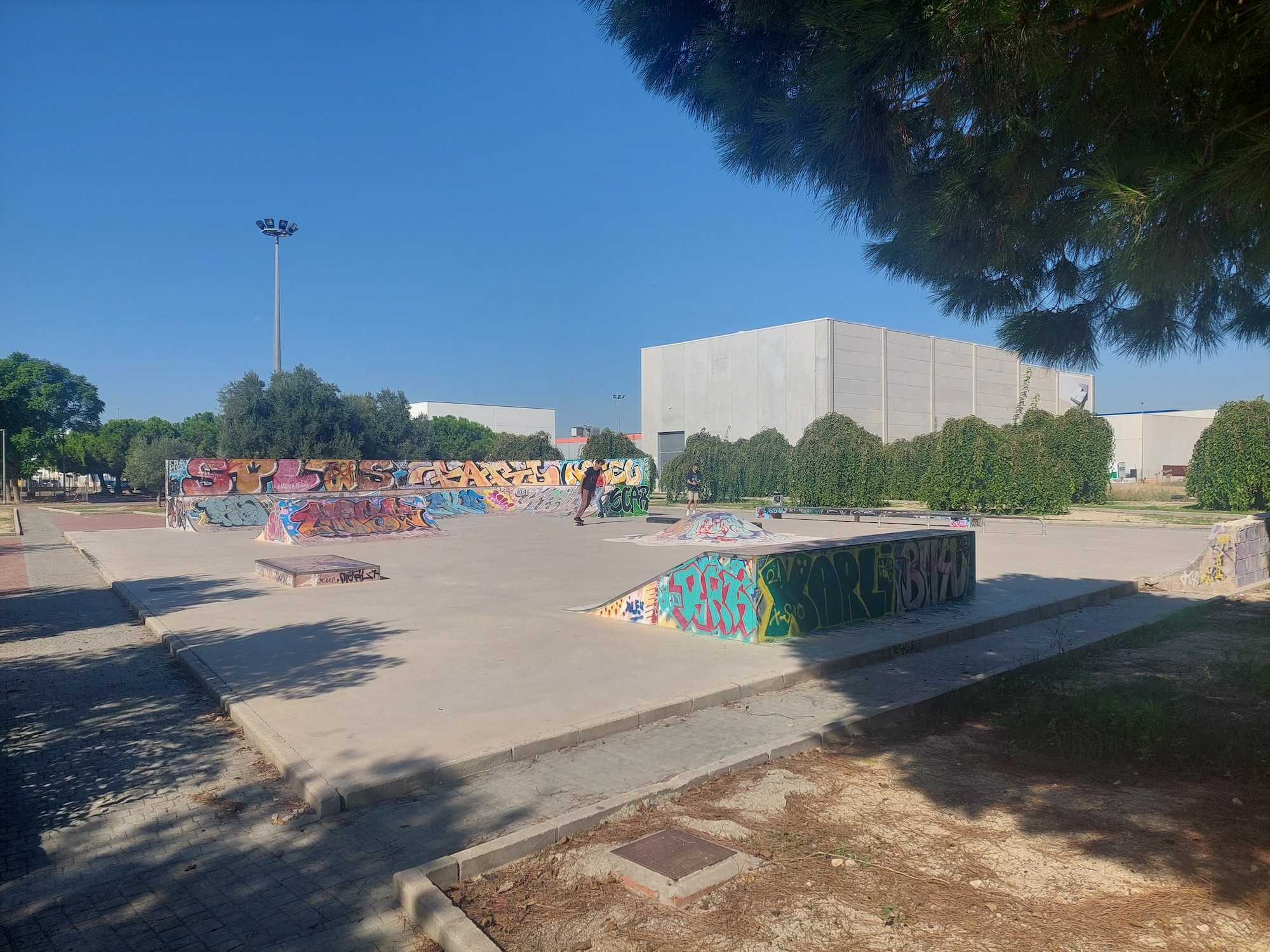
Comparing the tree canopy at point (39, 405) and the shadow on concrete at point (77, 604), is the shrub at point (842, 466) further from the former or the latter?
the tree canopy at point (39, 405)

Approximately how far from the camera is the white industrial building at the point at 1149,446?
224 ft

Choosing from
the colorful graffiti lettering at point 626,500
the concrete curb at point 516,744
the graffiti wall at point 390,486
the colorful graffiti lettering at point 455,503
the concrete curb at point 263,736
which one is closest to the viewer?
the concrete curb at point 263,736

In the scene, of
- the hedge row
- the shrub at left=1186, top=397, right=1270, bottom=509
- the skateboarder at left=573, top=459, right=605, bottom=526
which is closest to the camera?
the skateboarder at left=573, top=459, right=605, bottom=526

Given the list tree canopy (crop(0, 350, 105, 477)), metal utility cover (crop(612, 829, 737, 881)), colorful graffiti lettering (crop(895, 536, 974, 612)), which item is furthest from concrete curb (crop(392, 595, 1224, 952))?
tree canopy (crop(0, 350, 105, 477))

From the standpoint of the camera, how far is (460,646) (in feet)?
26.8

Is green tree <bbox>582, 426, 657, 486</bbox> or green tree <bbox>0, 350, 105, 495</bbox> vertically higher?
green tree <bbox>0, 350, 105, 495</bbox>

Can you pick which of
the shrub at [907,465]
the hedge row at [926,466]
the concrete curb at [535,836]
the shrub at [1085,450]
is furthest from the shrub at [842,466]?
the concrete curb at [535,836]

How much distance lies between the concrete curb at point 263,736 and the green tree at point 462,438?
61.9 m

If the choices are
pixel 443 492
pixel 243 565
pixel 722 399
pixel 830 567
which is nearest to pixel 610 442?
pixel 722 399

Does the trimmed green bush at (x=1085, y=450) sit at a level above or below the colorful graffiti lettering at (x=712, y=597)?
above

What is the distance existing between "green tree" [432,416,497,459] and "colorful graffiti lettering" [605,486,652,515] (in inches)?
1569

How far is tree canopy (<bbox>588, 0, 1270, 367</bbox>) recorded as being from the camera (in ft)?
12.9

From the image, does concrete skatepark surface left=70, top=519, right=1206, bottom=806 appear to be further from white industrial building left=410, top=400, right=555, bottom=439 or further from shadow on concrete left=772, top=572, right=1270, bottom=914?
white industrial building left=410, top=400, right=555, bottom=439

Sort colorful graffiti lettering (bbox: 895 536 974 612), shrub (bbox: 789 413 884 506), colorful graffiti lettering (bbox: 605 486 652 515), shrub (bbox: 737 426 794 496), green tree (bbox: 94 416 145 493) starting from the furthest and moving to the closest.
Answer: green tree (bbox: 94 416 145 493), shrub (bbox: 737 426 794 496), shrub (bbox: 789 413 884 506), colorful graffiti lettering (bbox: 605 486 652 515), colorful graffiti lettering (bbox: 895 536 974 612)
